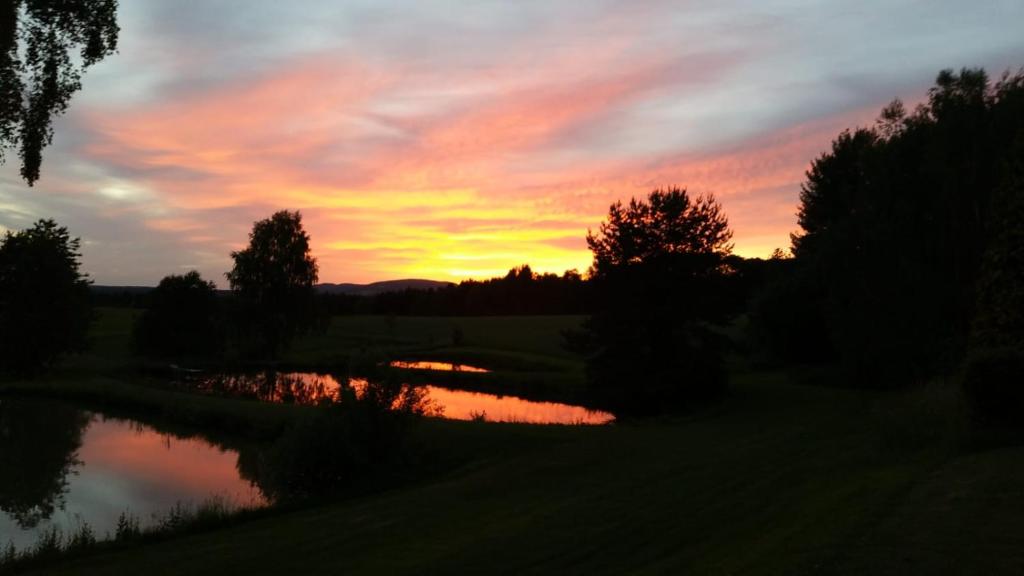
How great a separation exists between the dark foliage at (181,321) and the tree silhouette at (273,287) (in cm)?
503

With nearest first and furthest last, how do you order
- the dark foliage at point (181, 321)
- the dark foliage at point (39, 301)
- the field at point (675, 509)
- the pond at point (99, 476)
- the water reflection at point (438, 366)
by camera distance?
the field at point (675, 509) → the pond at point (99, 476) → the dark foliage at point (39, 301) → the water reflection at point (438, 366) → the dark foliage at point (181, 321)

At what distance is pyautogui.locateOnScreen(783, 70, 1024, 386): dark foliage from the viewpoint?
24953 millimetres

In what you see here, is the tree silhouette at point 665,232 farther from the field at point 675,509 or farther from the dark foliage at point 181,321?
the dark foliage at point 181,321

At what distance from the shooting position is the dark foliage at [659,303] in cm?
3133

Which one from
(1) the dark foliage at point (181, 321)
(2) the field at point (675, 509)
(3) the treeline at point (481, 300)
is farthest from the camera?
(3) the treeline at point (481, 300)

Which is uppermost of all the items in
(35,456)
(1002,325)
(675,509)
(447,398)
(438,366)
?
(1002,325)

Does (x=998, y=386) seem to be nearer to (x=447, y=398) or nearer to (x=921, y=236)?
(x=921, y=236)

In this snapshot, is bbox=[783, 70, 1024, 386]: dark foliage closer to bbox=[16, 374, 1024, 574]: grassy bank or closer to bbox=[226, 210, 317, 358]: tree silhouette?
bbox=[16, 374, 1024, 574]: grassy bank

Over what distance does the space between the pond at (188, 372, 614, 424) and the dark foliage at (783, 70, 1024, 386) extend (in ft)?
38.6

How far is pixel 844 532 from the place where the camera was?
25.9 feet

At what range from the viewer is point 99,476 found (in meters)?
22.0

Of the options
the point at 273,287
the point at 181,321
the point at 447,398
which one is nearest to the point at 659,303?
the point at 447,398

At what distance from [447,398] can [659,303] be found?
14729 millimetres

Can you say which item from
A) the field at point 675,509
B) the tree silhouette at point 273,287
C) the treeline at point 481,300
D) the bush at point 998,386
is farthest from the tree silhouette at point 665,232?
the treeline at point 481,300
